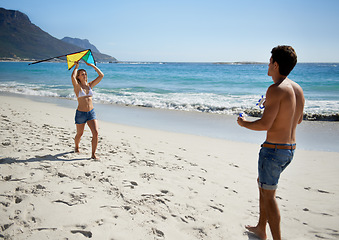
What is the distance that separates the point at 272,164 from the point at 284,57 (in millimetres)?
949

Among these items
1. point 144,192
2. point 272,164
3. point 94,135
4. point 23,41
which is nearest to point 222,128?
point 94,135

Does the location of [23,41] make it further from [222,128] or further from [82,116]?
[82,116]

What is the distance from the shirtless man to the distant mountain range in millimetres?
121850

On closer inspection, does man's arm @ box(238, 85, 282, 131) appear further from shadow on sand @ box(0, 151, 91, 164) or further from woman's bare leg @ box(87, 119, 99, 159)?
shadow on sand @ box(0, 151, 91, 164)

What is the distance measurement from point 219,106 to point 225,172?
8831 mm

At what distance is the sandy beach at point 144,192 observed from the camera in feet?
8.02

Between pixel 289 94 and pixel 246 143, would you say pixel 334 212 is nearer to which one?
pixel 289 94

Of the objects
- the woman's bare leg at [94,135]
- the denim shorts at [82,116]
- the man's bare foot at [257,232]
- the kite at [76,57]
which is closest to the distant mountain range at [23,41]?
the kite at [76,57]

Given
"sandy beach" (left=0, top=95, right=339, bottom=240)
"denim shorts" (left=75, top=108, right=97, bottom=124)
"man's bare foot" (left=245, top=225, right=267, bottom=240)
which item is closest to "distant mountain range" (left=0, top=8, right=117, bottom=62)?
"denim shorts" (left=75, top=108, right=97, bottom=124)

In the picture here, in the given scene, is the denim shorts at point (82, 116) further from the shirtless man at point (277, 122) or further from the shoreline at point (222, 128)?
the shoreline at point (222, 128)

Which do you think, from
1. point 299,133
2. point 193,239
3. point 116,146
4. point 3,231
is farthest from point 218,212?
point 299,133

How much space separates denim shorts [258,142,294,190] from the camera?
2.09 meters

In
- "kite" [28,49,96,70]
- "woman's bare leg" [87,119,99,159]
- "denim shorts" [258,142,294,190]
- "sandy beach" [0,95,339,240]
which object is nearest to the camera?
"denim shorts" [258,142,294,190]

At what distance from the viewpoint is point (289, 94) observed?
199 cm
